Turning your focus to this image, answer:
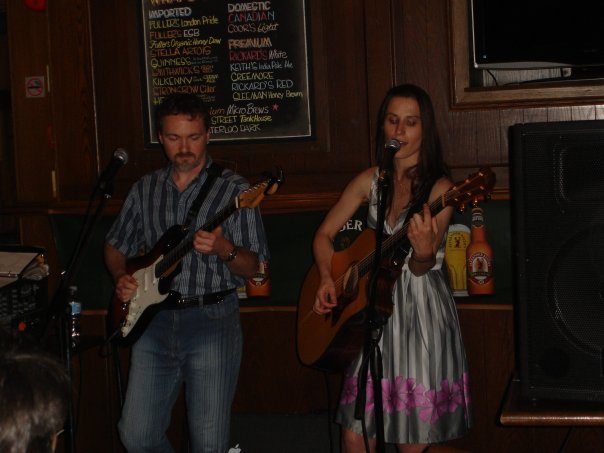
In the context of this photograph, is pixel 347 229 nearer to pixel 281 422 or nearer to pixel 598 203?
pixel 281 422

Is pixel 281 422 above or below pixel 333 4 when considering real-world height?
below

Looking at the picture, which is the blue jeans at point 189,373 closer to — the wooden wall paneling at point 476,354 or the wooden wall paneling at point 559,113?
the wooden wall paneling at point 476,354

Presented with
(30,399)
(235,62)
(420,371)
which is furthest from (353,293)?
(30,399)

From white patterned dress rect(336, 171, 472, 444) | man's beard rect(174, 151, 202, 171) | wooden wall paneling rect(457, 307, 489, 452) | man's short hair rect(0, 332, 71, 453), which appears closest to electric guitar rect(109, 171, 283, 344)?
man's beard rect(174, 151, 202, 171)

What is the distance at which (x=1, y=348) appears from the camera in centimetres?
119

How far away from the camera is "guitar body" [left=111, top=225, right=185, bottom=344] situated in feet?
10.5

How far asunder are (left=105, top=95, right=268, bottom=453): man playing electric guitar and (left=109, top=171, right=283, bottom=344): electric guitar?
0.06 feet

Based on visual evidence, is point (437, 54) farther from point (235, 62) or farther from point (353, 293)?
point (353, 293)

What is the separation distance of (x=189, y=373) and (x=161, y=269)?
400 millimetres

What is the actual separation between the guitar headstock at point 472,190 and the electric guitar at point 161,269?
607 millimetres

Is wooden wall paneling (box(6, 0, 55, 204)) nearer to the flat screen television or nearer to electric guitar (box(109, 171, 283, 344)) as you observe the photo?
electric guitar (box(109, 171, 283, 344))

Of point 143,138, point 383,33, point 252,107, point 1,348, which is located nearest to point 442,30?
point 383,33

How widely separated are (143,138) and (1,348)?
3083mm

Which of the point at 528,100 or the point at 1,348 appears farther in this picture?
the point at 528,100
